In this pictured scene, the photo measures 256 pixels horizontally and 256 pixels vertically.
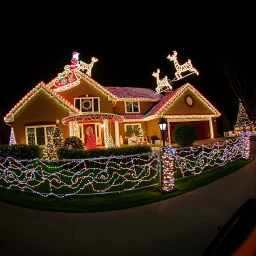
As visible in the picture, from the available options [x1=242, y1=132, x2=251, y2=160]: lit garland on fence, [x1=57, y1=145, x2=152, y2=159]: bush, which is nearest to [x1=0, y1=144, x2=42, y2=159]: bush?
[x1=57, y1=145, x2=152, y2=159]: bush

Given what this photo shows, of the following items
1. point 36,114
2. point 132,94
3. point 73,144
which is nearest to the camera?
point 73,144

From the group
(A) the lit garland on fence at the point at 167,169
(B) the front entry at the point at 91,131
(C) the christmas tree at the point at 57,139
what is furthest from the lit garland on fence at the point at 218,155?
(B) the front entry at the point at 91,131

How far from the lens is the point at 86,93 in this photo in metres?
18.4

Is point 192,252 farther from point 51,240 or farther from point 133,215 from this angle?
point 51,240

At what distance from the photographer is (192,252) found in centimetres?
310

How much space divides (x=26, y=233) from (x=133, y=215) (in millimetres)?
2288

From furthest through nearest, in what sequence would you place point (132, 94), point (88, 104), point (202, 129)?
point (132, 94) < point (202, 129) < point (88, 104)

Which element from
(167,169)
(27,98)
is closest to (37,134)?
(27,98)

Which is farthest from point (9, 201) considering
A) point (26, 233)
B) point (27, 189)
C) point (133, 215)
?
point (133, 215)

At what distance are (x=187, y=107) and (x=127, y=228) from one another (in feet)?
58.4

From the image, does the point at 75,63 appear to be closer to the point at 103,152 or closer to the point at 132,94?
the point at 132,94

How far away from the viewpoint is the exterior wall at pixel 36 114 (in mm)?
15219

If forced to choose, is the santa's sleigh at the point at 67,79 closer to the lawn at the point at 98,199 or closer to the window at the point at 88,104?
the window at the point at 88,104

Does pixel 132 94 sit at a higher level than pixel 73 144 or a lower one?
higher
